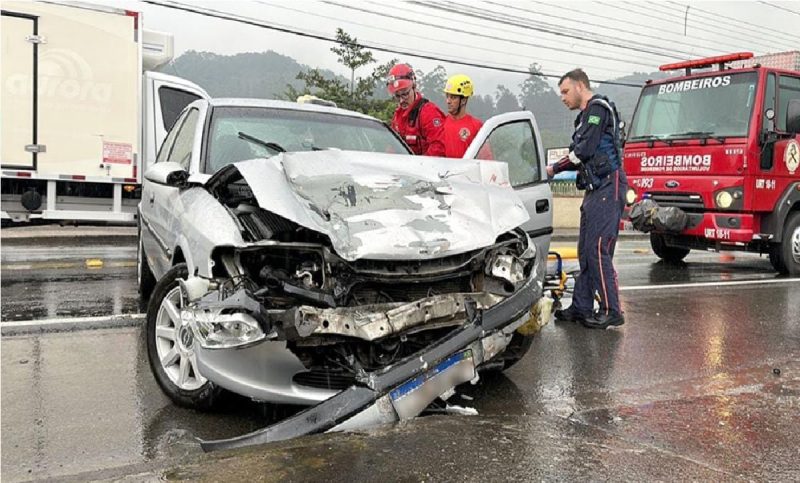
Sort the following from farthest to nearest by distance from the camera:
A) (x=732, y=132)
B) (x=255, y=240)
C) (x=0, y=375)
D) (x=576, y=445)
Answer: (x=732, y=132)
(x=0, y=375)
(x=255, y=240)
(x=576, y=445)

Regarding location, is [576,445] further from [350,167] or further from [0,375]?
[0,375]

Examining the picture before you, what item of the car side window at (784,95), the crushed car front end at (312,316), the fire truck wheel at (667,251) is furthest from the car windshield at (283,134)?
the fire truck wheel at (667,251)

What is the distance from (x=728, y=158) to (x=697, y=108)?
96 centimetres

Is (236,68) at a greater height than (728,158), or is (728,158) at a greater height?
(236,68)

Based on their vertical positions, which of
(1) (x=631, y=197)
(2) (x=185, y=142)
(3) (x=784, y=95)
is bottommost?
(1) (x=631, y=197)

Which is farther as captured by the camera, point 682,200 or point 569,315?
point 682,200

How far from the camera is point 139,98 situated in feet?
35.7

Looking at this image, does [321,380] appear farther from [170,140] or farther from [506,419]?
[170,140]

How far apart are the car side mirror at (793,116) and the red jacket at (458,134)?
5.25 metres

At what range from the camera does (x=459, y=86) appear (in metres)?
6.01

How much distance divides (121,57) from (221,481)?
32.1ft

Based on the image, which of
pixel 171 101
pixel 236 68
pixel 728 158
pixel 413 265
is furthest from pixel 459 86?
pixel 236 68

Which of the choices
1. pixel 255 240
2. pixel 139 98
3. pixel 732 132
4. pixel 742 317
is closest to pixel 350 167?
pixel 255 240

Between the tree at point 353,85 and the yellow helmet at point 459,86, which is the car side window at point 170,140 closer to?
the yellow helmet at point 459,86
